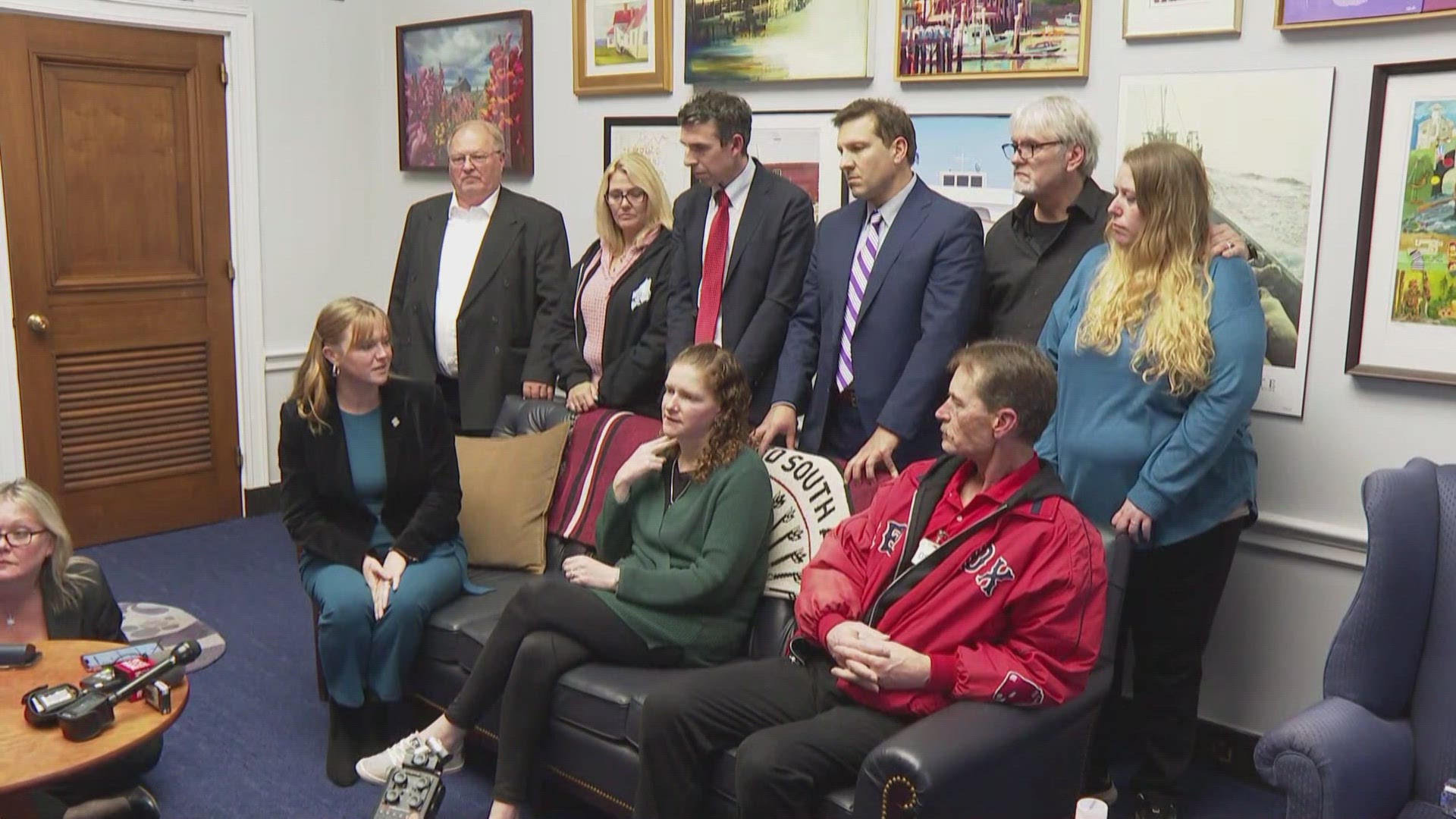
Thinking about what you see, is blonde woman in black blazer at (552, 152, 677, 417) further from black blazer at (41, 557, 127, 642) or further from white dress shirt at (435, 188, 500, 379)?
black blazer at (41, 557, 127, 642)

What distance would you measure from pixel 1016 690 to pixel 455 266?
244 cm

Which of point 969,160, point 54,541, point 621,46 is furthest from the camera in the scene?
point 621,46

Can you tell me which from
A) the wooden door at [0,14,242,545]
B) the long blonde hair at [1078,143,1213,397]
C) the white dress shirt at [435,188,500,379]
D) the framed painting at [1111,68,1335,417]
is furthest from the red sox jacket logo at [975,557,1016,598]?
the wooden door at [0,14,242,545]

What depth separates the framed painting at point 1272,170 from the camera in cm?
271

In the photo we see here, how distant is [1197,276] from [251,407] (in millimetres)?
3897

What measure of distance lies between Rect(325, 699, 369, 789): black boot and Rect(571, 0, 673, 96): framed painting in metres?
2.23

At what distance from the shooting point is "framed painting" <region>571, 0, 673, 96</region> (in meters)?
4.10

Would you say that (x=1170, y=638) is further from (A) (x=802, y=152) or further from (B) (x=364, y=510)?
(B) (x=364, y=510)

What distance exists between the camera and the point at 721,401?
2.71 m

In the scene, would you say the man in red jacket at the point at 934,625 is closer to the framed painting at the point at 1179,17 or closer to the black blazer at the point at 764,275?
the black blazer at the point at 764,275

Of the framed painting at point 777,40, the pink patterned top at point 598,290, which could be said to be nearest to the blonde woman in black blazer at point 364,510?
the pink patterned top at point 598,290

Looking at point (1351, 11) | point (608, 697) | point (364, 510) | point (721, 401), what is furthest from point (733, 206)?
point (1351, 11)

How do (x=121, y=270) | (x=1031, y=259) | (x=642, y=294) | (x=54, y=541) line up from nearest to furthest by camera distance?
(x=54, y=541) < (x=1031, y=259) < (x=642, y=294) < (x=121, y=270)

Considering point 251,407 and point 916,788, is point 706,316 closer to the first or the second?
point 916,788
